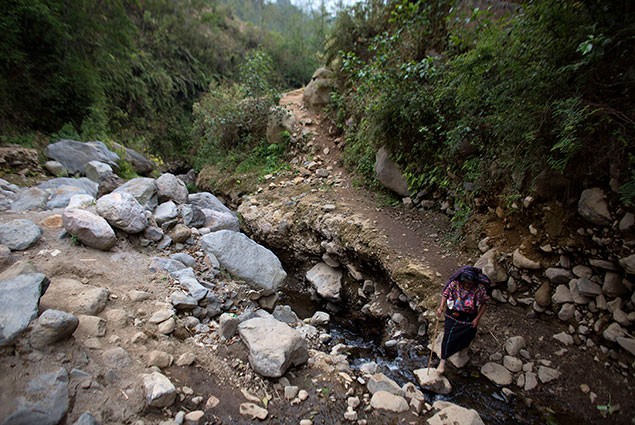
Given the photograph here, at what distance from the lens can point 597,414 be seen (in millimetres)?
2625

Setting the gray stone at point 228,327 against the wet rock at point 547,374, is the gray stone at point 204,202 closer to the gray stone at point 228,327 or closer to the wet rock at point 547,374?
the gray stone at point 228,327

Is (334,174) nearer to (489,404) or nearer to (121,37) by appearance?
(489,404)

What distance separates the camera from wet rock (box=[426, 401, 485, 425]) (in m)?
2.47

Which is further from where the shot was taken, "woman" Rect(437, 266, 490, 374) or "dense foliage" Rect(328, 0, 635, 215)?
"woman" Rect(437, 266, 490, 374)

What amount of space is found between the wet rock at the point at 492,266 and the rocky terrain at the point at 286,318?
2 cm

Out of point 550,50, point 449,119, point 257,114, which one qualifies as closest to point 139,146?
point 257,114

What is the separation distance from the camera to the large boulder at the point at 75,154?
5996mm

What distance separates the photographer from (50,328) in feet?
6.99

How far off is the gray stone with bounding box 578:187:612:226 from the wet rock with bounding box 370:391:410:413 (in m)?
2.61

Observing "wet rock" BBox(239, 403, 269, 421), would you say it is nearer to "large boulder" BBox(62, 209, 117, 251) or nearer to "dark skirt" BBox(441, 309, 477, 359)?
"dark skirt" BBox(441, 309, 477, 359)

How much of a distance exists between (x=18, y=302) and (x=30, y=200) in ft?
10.4

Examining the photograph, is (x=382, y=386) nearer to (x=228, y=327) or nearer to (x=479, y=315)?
(x=479, y=315)

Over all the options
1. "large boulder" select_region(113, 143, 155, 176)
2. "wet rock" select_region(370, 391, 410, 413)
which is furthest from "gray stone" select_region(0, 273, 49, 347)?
"large boulder" select_region(113, 143, 155, 176)

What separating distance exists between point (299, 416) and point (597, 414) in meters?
2.65
